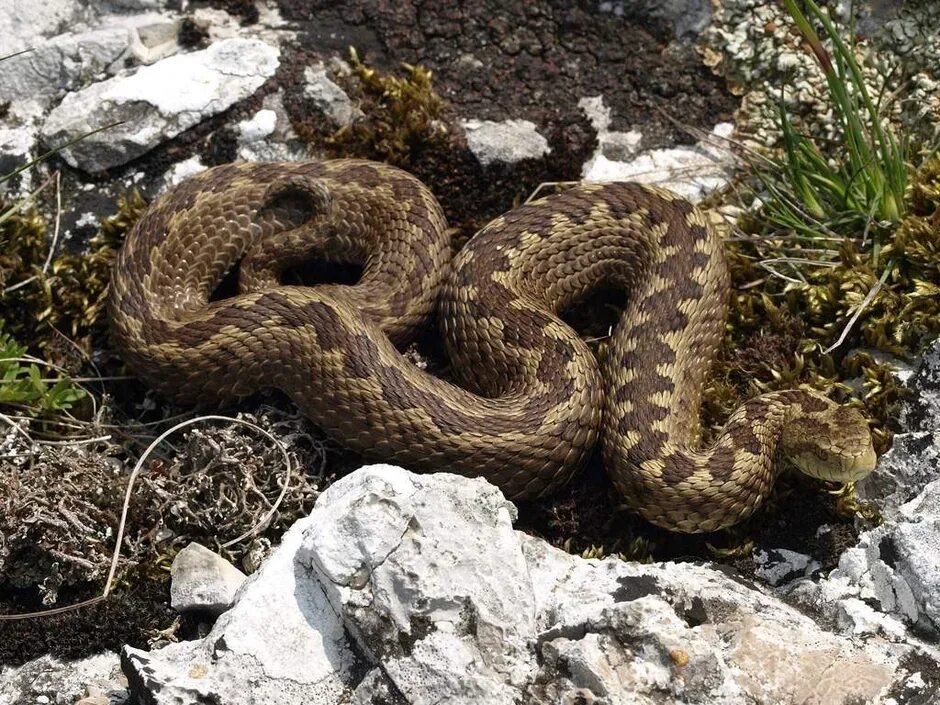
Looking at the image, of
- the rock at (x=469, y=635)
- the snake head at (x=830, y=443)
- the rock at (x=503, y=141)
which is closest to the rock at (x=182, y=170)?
the rock at (x=503, y=141)

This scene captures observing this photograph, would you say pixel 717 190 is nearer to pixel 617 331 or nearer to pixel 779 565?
pixel 617 331

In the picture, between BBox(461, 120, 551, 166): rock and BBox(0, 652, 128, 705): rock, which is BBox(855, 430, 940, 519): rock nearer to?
BBox(461, 120, 551, 166): rock

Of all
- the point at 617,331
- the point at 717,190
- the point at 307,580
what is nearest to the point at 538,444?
the point at 617,331

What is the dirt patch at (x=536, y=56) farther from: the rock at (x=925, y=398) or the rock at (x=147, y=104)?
the rock at (x=925, y=398)

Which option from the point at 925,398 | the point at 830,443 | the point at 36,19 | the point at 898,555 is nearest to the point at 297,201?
the point at 36,19

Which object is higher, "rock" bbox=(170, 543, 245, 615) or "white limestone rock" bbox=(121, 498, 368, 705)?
"white limestone rock" bbox=(121, 498, 368, 705)

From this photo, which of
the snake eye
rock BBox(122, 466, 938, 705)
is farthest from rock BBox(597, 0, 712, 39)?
rock BBox(122, 466, 938, 705)
